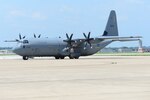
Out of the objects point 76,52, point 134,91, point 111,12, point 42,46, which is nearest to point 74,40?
point 76,52

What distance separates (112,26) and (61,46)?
12374mm

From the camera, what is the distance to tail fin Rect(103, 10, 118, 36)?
235ft

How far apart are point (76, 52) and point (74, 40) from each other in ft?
6.29

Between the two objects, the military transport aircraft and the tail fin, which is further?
the tail fin

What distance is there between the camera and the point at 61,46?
63.5m

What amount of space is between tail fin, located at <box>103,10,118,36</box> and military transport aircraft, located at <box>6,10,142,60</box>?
83.2 inches

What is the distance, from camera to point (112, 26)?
71.8 meters

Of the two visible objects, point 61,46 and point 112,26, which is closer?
point 61,46

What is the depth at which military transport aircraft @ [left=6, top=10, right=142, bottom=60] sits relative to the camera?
200ft

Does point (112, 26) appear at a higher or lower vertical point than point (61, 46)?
higher

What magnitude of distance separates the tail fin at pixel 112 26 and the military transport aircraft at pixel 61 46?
2.11 metres

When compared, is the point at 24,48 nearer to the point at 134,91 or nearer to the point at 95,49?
the point at 95,49

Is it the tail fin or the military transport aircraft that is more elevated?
the tail fin

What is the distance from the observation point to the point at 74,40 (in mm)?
65375
